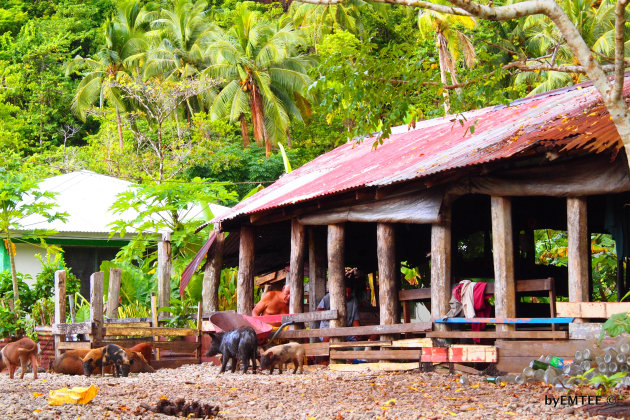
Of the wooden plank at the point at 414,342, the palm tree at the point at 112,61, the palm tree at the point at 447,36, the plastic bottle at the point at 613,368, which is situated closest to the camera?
the plastic bottle at the point at 613,368

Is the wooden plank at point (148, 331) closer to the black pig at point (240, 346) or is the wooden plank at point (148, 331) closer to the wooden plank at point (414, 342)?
the black pig at point (240, 346)

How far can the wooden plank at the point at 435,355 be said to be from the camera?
11328mm

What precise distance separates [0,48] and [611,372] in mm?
43016

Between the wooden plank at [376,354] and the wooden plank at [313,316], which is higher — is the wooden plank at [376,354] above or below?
below

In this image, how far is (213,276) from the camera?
16.6 meters

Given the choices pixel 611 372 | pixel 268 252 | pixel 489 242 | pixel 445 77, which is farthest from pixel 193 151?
pixel 611 372

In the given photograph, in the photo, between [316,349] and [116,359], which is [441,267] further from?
[116,359]

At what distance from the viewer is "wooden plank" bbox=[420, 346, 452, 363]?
11.3m

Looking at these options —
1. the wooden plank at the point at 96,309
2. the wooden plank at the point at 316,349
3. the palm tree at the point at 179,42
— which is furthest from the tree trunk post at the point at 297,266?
the palm tree at the point at 179,42

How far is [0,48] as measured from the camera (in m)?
45.5

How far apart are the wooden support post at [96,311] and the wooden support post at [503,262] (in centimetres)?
650

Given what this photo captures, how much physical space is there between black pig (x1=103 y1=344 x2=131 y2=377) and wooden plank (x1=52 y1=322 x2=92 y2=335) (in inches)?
55.4

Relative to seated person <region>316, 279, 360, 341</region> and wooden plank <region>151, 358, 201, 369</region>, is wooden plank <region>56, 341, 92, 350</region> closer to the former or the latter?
wooden plank <region>151, 358, 201, 369</region>

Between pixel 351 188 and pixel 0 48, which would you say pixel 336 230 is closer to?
pixel 351 188
